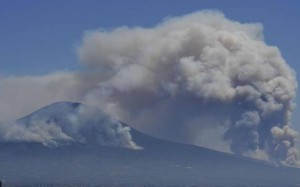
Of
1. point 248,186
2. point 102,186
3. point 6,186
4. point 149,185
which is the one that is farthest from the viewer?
point 248,186

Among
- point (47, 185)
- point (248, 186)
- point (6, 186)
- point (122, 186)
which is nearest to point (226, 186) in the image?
point (248, 186)

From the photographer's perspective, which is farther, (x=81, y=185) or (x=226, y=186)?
(x=226, y=186)

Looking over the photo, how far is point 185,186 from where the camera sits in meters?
187

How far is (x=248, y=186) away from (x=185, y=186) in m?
22.3

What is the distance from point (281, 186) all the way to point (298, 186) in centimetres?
695

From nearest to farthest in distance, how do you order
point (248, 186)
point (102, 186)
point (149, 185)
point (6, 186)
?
point (6, 186) < point (102, 186) < point (149, 185) < point (248, 186)

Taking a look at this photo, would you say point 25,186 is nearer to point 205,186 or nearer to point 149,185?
point 149,185

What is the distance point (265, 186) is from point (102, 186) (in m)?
52.8

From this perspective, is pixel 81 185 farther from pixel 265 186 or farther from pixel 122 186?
pixel 265 186

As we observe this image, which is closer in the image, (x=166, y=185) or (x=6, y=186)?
(x=6, y=186)

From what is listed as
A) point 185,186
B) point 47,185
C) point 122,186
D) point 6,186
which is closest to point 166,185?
point 185,186

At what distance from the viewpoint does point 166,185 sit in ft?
631

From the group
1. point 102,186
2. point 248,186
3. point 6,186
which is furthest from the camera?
point 248,186

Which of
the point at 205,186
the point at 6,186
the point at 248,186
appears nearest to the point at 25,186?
the point at 6,186
